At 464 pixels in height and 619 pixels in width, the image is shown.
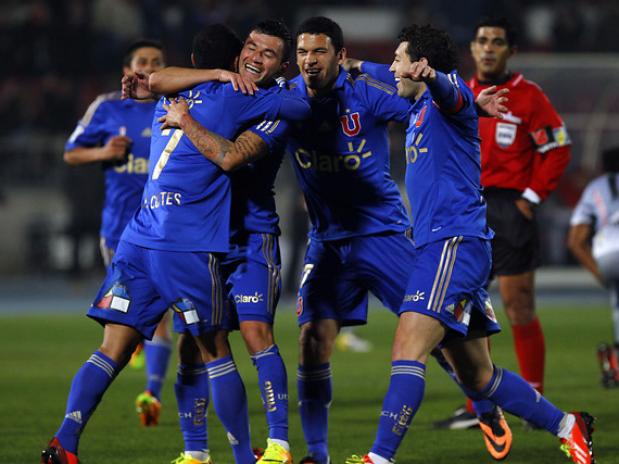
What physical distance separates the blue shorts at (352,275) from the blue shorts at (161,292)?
2.05ft

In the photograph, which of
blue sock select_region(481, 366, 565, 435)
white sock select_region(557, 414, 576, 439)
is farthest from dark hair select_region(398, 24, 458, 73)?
white sock select_region(557, 414, 576, 439)

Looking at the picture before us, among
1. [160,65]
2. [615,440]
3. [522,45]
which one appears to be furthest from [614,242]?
[522,45]

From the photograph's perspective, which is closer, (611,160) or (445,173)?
(445,173)

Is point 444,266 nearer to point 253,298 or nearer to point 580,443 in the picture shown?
point 253,298

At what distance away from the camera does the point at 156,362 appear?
841cm

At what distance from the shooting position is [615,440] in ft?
23.8

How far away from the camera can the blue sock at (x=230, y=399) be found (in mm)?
5906

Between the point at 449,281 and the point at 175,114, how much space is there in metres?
1.45

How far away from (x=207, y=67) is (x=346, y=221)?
1.04 m

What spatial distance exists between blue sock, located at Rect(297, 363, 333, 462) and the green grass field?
0.38 meters

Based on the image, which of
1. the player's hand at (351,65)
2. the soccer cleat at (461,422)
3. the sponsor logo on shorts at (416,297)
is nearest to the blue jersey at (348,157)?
the player's hand at (351,65)

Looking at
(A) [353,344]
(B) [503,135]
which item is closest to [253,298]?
(B) [503,135]

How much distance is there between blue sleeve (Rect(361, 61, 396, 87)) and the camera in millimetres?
6586

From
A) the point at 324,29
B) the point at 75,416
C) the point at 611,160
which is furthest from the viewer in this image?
the point at 611,160
